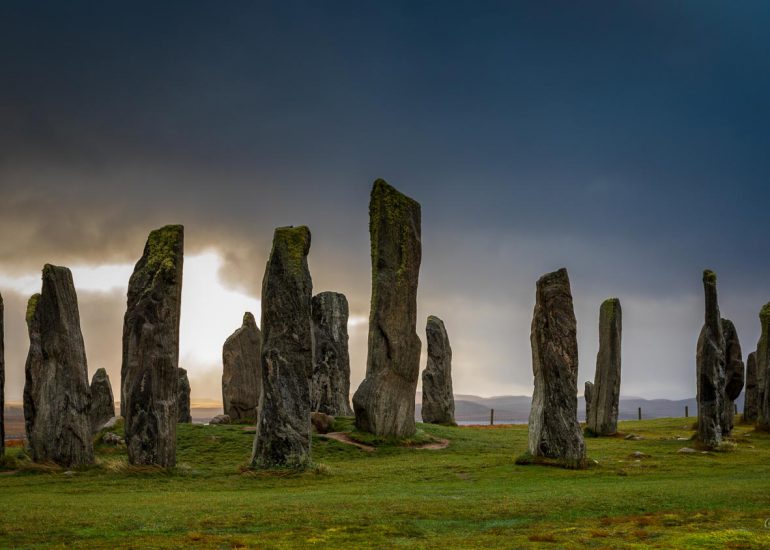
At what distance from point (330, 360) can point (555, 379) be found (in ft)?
54.3

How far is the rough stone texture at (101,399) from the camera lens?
100ft

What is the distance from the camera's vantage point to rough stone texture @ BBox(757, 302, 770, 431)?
33.9 m

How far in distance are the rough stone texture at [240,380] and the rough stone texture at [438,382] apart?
30.8 ft

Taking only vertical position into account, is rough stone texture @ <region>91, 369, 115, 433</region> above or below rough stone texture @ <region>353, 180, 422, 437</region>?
below

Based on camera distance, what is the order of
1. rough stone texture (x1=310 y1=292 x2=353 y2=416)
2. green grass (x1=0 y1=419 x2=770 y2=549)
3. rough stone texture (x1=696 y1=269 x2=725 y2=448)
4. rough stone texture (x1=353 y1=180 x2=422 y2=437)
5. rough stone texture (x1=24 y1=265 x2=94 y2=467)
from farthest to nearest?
rough stone texture (x1=310 y1=292 x2=353 y2=416) < rough stone texture (x1=353 y1=180 x2=422 y2=437) < rough stone texture (x1=696 y1=269 x2=725 y2=448) < rough stone texture (x1=24 y1=265 x2=94 y2=467) < green grass (x1=0 y1=419 x2=770 y2=549)

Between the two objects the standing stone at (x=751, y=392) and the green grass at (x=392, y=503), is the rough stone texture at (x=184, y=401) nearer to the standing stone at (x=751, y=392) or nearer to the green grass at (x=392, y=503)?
the green grass at (x=392, y=503)

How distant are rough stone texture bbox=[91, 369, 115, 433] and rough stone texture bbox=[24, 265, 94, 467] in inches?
377

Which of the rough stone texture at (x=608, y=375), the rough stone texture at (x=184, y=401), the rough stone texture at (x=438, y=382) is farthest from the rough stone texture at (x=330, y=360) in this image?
the rough stone texture at (x=608, y=375)

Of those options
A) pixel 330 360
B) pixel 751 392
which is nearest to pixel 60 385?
pixel 330 360

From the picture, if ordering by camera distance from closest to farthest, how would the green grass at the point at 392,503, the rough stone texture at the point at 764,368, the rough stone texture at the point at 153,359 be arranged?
1. the green grass at the point at 392,503
2. the rough stone texture at the point at 153,359
3. the rough stone texture at the point at 764,368

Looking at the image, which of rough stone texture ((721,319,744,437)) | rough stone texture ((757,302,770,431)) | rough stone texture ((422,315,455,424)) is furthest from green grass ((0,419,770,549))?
rough stone texture ((422,315,455,424))

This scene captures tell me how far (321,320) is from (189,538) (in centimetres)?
2583

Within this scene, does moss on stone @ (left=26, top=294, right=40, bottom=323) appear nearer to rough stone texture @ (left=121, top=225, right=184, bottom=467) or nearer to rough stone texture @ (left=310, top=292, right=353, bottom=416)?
rough stone texture @ (left=121, top=225, right=184, bottom=467)

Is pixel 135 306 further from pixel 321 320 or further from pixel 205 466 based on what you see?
pixel 321 320
